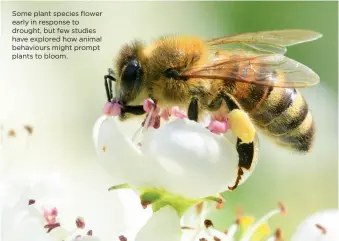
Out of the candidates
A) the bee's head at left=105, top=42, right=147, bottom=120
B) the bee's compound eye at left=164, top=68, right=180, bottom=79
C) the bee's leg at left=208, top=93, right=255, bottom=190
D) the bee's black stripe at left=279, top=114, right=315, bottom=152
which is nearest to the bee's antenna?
the bee's head at left=105, top=42, right=147, bottom=120

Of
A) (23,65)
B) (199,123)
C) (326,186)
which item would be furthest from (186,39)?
(326,186)

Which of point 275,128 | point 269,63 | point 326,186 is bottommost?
point 326,186

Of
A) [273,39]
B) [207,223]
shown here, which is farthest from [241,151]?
[273,39]

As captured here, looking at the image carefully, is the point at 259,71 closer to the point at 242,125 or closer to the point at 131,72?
the point at 242,125

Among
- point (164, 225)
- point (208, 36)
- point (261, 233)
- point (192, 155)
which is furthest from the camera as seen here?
point (208, 36)

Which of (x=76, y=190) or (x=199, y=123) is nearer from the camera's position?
(x=199, y=123)

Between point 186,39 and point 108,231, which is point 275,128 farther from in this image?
point 108,231

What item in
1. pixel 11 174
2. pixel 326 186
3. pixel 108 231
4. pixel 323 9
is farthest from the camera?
pixel 326 186
